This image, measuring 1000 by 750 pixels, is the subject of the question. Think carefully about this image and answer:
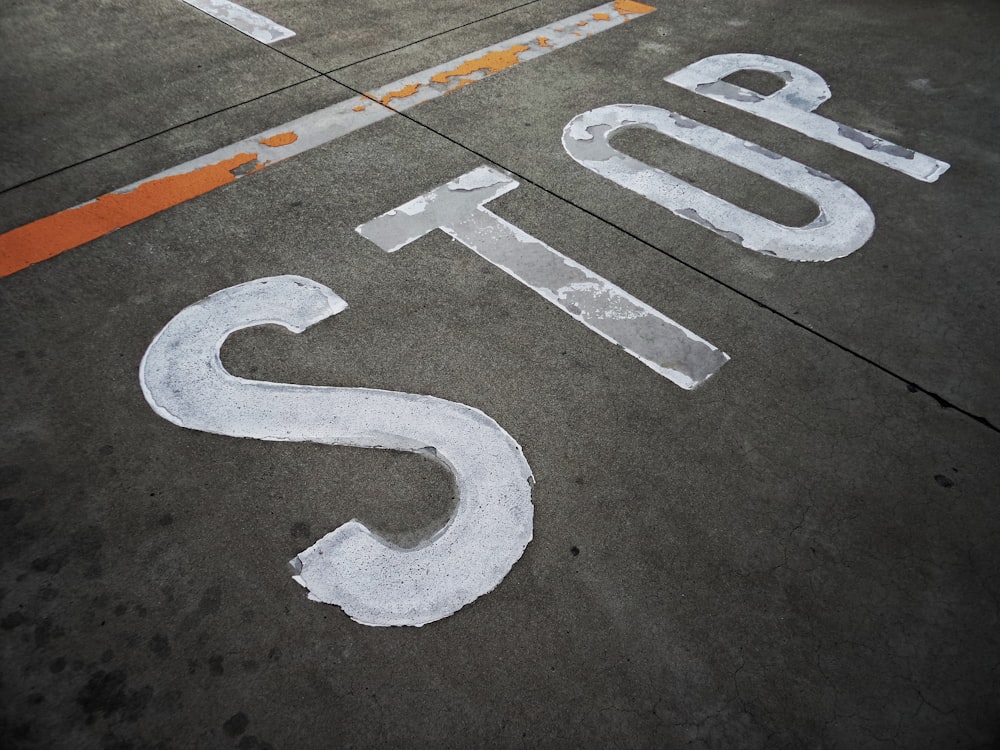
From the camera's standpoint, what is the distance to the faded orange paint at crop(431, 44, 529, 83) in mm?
5230

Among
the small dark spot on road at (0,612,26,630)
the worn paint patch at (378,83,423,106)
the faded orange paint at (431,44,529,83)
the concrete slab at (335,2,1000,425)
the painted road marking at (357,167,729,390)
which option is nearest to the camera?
the small dark spot on road at (0,612,26,630)

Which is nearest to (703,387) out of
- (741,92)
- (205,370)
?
(205,370)

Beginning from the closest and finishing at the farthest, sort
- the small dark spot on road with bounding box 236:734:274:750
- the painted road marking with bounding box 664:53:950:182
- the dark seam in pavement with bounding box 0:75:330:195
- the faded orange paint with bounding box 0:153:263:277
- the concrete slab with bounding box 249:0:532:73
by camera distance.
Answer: the small dark spot on road with bounding box 236:734:274:750 < the faded orange paint with bounding box 0:153:263:277 < the dark seam in pavement with bounding box 0:75:330:195 < the painted road marking with bounding box 664:53:950:182 < the concrete slab with bounding box 249:0:532:73

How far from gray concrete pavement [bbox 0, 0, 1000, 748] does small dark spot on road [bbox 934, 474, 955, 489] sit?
0.04 ft

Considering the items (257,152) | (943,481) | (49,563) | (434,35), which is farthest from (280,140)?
(943,481)

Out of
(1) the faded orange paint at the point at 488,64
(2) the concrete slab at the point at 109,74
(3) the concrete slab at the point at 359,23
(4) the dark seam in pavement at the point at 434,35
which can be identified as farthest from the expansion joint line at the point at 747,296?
(2) the concrete slab at the point at 109,74

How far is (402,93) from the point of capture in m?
5.00

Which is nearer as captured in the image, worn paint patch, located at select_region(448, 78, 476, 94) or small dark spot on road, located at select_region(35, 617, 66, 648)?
small dark spot on road, located at select_region(35, 617, 66, 648)

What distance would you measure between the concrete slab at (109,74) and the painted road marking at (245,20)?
120 millimetres

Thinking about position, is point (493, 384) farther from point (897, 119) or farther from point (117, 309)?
point (897, 119)

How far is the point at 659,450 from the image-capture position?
2.78 metres

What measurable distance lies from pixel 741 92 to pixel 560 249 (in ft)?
8.40

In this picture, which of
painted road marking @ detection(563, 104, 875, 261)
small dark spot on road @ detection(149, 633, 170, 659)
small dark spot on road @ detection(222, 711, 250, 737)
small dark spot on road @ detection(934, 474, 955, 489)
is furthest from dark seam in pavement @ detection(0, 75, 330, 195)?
small dark spot on road @ detection(934, 474, 955, 489)

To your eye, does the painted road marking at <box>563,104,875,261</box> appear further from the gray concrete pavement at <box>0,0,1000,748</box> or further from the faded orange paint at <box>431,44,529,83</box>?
the faded orange paint at <box>431,44,529,83</box>
